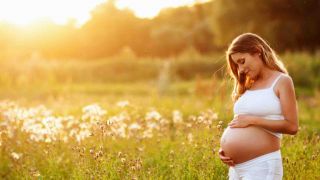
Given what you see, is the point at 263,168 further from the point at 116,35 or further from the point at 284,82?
the point at 116,35

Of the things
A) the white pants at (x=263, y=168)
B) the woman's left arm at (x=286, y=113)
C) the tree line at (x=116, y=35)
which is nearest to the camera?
the woman's left arm at (x=286, y=113)

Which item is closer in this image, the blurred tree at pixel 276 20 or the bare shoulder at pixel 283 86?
Result: the bare shoulder at pixel 283 86

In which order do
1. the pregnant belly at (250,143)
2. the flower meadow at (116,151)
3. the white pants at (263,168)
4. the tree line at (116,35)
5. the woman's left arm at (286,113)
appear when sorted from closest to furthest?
the woman's left arm at (286,113)
the white pants at (263,168)
the pregnant belly at (250,143)
the flower meadow at (116,151)
the tree line at (116,35)

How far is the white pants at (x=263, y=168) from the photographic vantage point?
176 inches

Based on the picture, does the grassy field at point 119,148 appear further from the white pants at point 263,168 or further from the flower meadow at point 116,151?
the white pants at point 263,168

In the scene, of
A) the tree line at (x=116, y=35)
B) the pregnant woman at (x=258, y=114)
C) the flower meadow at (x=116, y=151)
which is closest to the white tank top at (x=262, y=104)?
the pregnant woman at (x=258, y=114)

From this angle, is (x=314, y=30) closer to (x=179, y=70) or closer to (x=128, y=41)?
(x=179, y=70)

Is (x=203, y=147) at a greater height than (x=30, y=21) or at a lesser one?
lesser

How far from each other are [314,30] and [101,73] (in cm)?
1466

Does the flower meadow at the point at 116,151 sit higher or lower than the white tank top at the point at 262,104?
lower

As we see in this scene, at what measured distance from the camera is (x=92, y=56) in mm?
50406

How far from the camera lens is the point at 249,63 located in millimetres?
4625

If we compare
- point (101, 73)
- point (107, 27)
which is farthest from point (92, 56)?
point (101, 73)

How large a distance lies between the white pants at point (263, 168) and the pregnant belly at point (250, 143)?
1.8 inches
